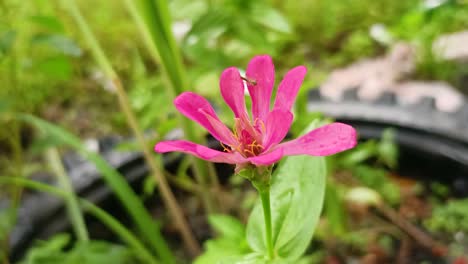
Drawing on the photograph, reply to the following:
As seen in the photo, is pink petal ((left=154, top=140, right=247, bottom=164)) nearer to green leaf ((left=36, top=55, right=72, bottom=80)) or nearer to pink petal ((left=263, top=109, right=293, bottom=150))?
pink petal ((left=263, top=109, right=293, bottom=150))

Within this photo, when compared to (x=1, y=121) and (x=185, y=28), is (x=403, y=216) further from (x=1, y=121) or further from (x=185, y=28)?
(x=1, y=121)

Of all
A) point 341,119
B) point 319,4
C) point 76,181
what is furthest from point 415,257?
point 319,4

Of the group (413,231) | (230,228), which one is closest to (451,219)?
(413,231)

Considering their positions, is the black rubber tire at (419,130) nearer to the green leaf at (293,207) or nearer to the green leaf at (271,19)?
the green leaf at (271,19)

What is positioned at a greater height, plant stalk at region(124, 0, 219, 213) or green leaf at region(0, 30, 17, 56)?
green leaf at region(0, 30, 17, 56)

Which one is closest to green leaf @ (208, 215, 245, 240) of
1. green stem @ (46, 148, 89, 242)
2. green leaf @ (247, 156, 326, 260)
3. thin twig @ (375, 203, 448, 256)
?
green leaf @ (247, 156, 326, 260)

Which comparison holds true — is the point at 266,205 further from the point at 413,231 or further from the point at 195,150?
the point at 413,231
